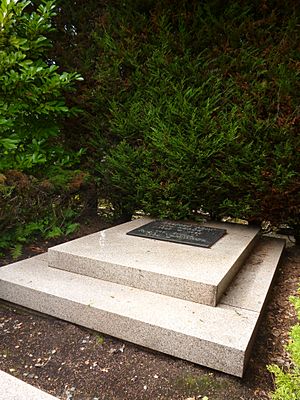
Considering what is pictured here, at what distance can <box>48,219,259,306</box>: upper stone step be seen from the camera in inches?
91.1

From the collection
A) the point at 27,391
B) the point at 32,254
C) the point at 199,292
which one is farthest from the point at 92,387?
the point at 32,254

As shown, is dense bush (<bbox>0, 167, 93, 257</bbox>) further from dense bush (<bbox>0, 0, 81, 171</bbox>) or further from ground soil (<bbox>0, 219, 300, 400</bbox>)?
ground soil (<bbox>0, 219, 300, 400</bbox>)

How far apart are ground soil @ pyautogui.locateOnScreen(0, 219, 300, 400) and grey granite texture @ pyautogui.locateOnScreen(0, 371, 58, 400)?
372 mm

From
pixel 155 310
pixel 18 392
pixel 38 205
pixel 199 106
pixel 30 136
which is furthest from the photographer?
pixel 30 136

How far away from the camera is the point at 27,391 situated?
1380mm

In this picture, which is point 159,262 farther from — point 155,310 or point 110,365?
point 110,365

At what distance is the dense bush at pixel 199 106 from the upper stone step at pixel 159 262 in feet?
2.40

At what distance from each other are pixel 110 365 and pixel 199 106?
2.89 metres

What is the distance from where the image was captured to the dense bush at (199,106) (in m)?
3.40

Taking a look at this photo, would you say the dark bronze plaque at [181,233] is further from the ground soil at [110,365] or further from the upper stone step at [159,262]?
the ground soil at [110,365]

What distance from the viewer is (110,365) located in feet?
6.33

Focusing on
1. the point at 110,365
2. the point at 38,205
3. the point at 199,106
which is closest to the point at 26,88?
the point at 38,205

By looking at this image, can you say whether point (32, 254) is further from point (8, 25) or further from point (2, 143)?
point (8, 25)

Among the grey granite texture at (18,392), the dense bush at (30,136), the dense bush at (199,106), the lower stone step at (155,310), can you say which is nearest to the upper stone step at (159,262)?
the lower stone step at (155,310)
